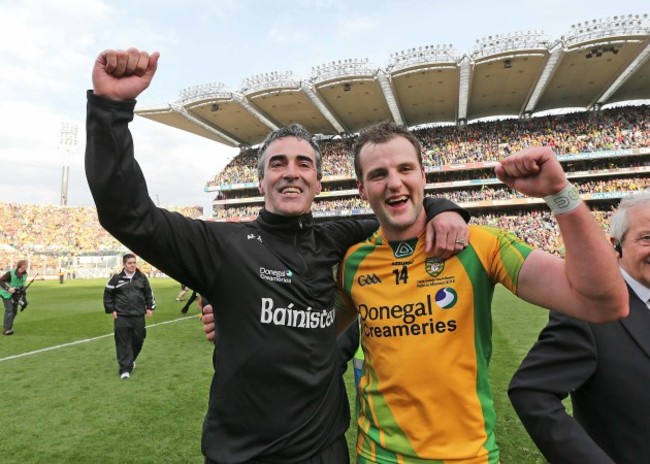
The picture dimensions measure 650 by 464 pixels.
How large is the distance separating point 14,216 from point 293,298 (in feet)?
200

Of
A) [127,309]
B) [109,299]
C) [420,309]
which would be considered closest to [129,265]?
[109,299]

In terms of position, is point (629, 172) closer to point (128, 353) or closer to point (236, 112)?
point (236, 112)

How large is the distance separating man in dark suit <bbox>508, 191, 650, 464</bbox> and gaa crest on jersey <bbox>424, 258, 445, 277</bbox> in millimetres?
516

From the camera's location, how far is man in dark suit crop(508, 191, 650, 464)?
1.62 meters

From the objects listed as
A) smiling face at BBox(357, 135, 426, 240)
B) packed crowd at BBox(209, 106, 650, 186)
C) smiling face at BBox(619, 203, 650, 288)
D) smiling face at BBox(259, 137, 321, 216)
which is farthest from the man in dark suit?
packed crowd at BBox(209, 106, 650, 186)

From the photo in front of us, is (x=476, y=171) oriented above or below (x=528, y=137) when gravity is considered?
below

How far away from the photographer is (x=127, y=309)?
756 centimetres

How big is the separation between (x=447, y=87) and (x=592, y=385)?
3614 cm

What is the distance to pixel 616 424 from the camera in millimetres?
1697

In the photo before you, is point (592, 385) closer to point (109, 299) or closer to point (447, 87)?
point (109, 299)

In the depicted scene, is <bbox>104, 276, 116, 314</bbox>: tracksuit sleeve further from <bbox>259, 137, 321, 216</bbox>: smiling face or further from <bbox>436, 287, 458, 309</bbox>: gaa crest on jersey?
<bbox>436, 287, 458, 309</bbox>: gaa crest on jersey

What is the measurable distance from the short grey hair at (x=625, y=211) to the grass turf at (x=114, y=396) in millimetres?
2884

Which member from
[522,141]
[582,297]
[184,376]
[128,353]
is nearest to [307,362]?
[582,297]

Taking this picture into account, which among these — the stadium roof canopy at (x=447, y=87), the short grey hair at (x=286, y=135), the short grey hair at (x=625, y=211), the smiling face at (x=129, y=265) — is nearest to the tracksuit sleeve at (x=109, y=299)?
the smiling face at (x=129, y=265)
